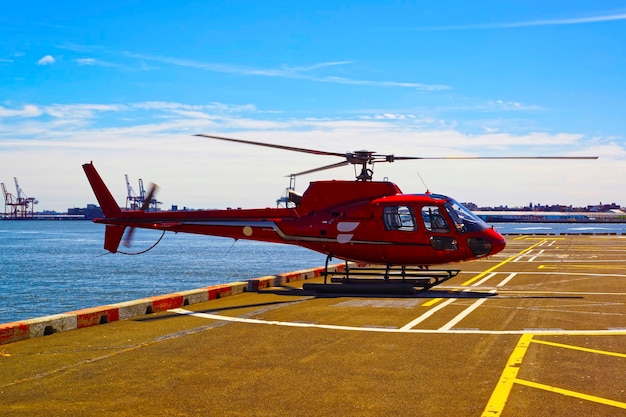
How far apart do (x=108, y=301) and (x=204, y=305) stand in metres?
25.0

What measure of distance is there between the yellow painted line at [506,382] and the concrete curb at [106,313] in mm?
8415

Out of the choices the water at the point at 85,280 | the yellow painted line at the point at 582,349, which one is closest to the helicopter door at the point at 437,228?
the yellow painted line at the point at 582,349

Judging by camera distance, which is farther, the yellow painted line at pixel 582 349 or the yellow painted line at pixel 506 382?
the yellow painted line at pixel 582 349

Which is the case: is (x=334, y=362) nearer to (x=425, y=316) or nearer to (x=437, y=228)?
(x=425, y=316)

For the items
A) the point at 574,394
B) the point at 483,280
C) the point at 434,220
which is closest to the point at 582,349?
the point at 574,394

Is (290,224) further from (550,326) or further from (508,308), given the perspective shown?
(550,326)

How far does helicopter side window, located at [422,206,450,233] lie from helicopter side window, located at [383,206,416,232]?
17.3 inches

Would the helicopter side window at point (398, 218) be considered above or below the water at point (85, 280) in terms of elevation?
above

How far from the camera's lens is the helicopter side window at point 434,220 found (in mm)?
19562

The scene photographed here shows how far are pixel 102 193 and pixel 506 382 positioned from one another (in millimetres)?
18512

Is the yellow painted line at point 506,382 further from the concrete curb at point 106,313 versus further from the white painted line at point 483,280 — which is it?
the white painted line at point 483,280

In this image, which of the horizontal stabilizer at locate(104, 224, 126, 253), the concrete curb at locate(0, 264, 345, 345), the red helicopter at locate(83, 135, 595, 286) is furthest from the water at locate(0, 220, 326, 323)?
the concrete curb at locate(0, 264, 345, 345)

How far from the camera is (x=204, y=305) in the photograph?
16.6m

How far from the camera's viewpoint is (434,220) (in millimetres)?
19703
